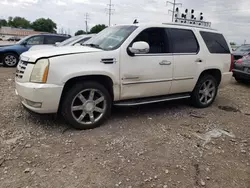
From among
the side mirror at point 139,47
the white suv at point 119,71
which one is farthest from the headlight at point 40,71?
the side mirror at point 139,47

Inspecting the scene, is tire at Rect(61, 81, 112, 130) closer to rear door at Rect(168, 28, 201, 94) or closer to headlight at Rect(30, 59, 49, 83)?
headlight at Rect(30, 59, 49, 83)

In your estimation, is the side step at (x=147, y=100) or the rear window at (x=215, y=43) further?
the rear window at (x=215, y=43)

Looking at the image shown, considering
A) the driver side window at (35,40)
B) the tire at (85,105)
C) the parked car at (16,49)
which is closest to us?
the tire at (85,105)

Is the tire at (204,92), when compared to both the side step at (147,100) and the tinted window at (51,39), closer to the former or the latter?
the side step at (147,100)

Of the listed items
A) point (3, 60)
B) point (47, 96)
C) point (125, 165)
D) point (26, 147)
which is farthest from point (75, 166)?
point (3, 60)

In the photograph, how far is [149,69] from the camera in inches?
173

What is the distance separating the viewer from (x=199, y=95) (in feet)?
18.0

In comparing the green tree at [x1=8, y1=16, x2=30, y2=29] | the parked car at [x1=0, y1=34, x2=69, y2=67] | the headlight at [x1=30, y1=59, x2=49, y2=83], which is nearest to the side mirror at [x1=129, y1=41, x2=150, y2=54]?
the headlight at [x1=30, y1=59, x2=49, y2=83]

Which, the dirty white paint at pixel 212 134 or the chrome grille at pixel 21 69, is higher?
the chrome grille at pixel 21 69

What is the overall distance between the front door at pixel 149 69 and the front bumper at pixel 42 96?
1144 millimetres

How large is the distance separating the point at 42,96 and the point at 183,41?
9.82 feet

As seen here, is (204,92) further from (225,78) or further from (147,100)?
(147,100)

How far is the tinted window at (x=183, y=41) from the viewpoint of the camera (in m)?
4.82

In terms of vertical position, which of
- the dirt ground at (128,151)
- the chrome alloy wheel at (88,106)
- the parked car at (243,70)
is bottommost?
the dirt ground at (128,151)
